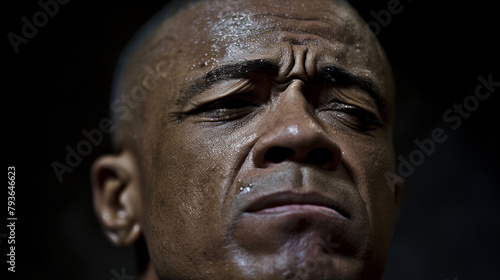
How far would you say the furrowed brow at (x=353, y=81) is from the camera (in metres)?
1.67

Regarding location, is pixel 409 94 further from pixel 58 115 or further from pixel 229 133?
pixel 58 115

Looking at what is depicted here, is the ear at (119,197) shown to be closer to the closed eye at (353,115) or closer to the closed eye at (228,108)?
the closed eye at (228,108)

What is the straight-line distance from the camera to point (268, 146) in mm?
1462

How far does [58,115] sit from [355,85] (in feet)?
4.58

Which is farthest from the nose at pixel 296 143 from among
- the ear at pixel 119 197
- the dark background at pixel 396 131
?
the dark background at pixel 396 131

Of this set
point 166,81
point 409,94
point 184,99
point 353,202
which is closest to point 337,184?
point 353,202

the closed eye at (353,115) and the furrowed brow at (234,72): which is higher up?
the furrowed brow at (234,72)

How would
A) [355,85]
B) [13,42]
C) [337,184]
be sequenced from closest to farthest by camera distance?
[337,184]
[355,85]
[13,42]

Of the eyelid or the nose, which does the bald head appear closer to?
the eyelid

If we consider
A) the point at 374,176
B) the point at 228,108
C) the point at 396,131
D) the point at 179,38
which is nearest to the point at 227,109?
the point at 228,108

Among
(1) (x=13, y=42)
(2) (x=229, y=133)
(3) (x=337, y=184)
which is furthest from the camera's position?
(1) (x=13, y=42)

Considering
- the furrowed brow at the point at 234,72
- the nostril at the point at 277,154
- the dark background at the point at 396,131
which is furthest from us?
the dark background at the point at 396,131

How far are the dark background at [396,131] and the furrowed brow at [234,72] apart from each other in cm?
93

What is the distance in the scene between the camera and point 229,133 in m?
1.58
